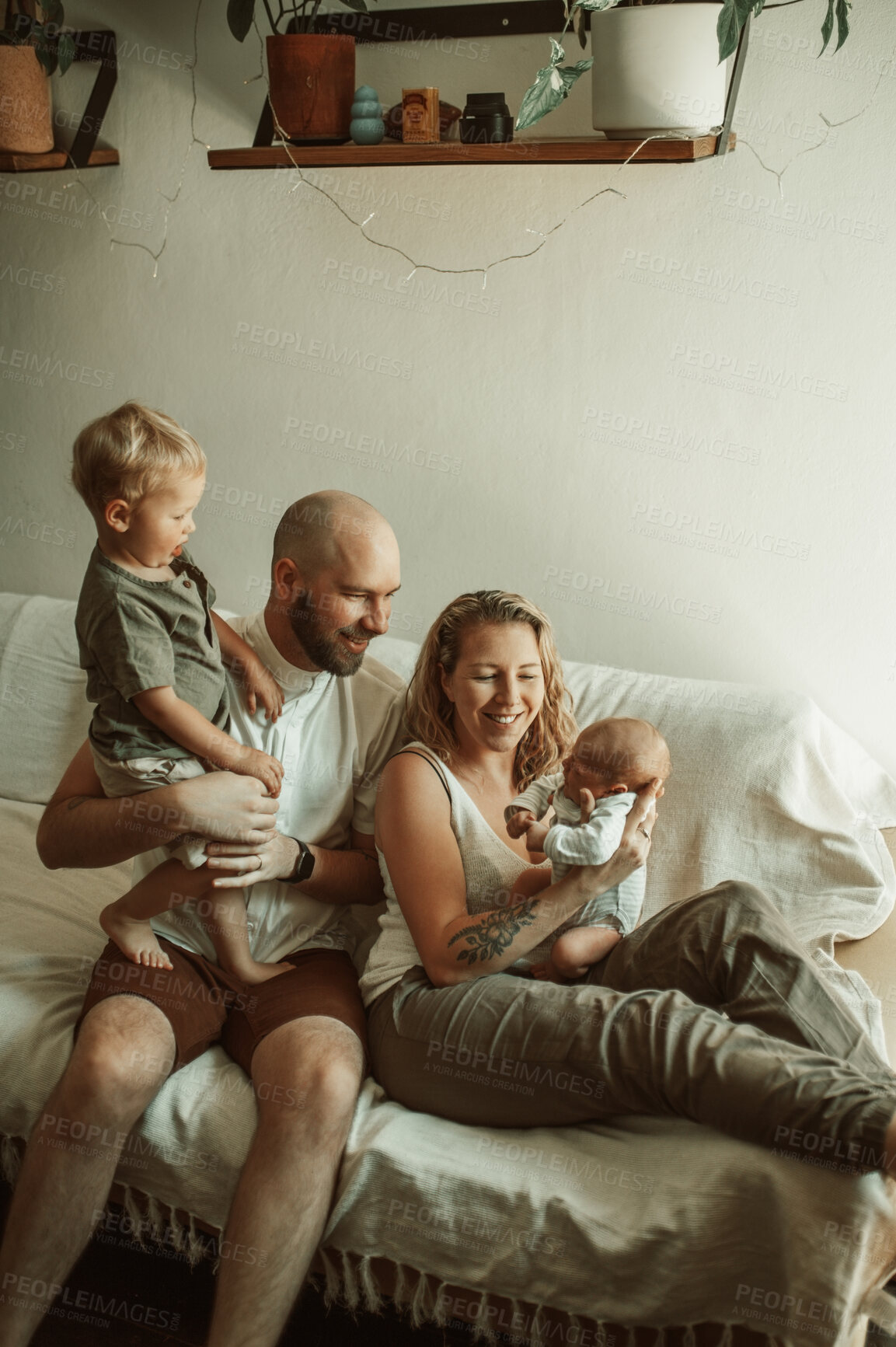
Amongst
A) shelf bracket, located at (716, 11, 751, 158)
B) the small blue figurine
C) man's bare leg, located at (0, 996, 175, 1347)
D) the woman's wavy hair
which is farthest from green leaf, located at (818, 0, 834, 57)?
man's bare leg, located at (0, 996, 175, 1347)

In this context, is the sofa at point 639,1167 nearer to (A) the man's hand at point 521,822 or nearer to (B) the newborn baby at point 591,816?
(B) the newborn baby at point 591,816

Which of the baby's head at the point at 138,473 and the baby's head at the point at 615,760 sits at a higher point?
the baby's head at the point at 138,473

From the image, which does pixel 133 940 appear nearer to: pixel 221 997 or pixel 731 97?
pixel 221 997

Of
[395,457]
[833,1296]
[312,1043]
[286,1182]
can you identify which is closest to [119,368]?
[395,457]

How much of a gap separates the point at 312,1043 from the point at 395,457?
1281mm

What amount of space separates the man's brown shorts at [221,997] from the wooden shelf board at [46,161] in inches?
66.1

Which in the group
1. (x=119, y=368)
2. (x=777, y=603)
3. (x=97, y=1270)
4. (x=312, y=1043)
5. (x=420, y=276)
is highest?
(x=420, y=276)

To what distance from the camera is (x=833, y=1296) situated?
3.63 feet

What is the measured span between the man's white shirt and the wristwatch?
53 mm

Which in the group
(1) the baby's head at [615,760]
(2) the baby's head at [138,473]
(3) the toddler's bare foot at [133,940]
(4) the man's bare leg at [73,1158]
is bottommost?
(4) the man's bare leg at [73,1158]

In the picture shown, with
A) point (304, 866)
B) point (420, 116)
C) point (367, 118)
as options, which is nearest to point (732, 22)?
point (420, 116)

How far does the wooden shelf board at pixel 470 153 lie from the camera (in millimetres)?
1694

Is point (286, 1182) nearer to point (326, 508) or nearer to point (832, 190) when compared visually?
point (326, 508)

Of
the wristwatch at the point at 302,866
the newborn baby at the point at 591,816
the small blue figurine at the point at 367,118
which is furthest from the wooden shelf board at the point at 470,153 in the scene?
the wristwatch at the point at 302,866
